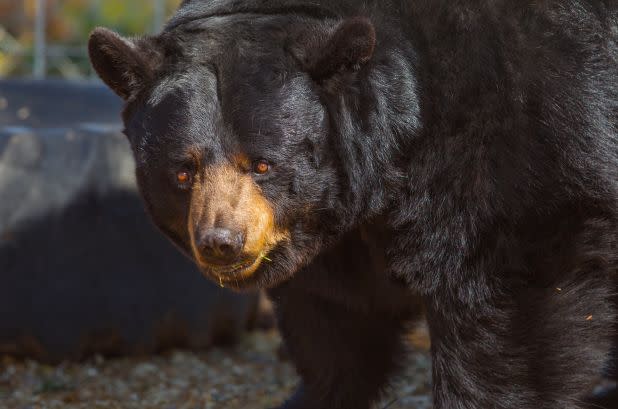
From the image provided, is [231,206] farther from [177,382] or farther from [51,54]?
[51,54]

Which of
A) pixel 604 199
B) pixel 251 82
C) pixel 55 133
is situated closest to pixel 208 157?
pixel 251 82

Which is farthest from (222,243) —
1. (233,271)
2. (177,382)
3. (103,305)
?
(103,305)

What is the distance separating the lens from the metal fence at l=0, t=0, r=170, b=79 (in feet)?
37.2

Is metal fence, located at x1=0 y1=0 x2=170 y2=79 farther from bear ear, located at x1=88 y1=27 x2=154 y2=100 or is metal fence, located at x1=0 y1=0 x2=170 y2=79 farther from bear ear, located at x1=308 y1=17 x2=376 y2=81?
bear ear, located at x1=308 y1=17 x2=376 y2=81

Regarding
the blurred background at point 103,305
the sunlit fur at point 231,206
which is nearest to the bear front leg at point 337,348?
the blurred background at point 103,305

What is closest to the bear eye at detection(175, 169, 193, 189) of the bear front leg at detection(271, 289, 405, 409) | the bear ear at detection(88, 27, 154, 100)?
the bear ear at detection(88, 27, 154, 100)

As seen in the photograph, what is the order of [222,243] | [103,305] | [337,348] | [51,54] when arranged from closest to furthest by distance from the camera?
1. [222,243]
2. [337,348]
3. [103,305]
4. [51,54]

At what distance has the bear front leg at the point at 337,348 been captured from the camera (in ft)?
16.4

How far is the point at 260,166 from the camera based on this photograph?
3994 millimetres

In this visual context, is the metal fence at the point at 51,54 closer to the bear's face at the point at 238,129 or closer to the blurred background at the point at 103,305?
the blurred background at the point at 103,305

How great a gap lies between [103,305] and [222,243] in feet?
8.79

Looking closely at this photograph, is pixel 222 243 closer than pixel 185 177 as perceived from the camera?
Yes

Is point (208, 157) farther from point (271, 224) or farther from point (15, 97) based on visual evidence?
point (15, 97)

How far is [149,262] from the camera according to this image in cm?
646
